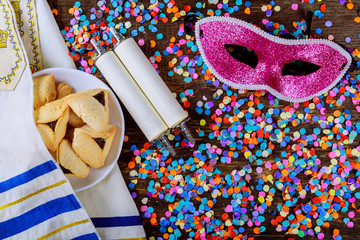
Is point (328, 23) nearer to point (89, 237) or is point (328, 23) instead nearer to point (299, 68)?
point (299, 68)

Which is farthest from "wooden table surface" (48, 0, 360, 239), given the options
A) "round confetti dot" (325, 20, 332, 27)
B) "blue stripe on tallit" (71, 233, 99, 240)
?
"blue stripe on tallit" (71, 233, 99, 240)

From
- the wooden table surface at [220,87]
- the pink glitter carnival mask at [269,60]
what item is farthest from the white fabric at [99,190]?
the pink glitter carnival mask at [269,60]

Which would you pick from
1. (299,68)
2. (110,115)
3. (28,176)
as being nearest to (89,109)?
(110,115)

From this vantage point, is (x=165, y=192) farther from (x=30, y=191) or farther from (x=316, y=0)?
(x=316, y=0)

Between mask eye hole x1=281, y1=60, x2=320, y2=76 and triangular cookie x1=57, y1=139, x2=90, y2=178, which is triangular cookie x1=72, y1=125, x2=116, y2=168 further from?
mask eye hole x1=281, y1=60, x2=320, y2=76

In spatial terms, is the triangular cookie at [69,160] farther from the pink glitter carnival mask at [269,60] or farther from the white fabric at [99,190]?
the pink glitter carnival mask at [269,60]
